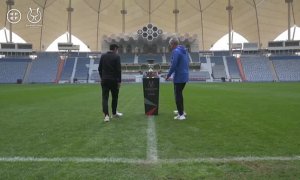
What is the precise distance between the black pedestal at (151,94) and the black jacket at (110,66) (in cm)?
95

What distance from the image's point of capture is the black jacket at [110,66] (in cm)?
916

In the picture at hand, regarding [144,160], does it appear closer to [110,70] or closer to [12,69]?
[110,70]

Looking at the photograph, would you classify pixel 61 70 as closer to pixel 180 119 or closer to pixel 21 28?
pixel 21 28

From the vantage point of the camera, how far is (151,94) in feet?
32.4

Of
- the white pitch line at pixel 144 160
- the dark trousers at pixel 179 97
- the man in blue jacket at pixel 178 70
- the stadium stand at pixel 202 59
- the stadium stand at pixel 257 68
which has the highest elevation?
the stadium stand at pixel 202 59

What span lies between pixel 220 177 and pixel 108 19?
82279 millimetres

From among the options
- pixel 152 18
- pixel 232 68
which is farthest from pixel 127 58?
pixel 232 68

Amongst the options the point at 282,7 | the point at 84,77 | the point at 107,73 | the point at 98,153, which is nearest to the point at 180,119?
the point at 107,73

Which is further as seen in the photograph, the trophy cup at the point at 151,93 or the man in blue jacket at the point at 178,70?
the trophy cup at the point at 151,93

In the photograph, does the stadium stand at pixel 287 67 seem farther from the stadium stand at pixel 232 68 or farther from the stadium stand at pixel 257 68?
the stadium stand at pixel 232 68

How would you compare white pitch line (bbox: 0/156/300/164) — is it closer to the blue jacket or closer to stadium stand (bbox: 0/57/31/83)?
the blue jacket

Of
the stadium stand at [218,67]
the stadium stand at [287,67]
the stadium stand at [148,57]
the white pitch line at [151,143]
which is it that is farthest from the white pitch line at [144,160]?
the stadium stand at [148,57]

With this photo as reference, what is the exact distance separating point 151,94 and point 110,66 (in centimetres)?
135

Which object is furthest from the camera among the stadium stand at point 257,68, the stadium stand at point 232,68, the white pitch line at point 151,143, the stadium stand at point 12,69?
the stadium stand at point 232,68
